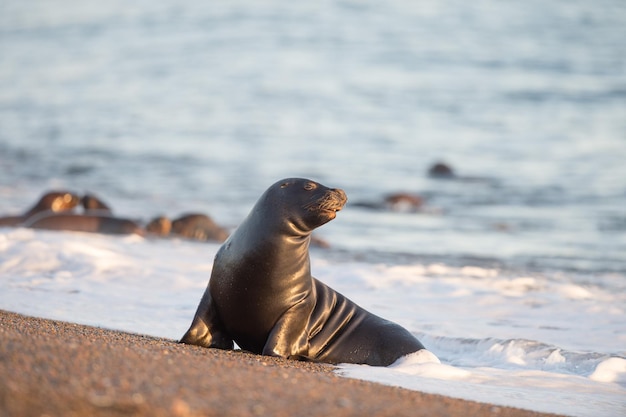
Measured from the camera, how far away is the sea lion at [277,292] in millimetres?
6543

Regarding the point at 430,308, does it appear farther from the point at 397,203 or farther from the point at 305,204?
the point at 397,203

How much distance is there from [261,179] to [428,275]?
9735mm

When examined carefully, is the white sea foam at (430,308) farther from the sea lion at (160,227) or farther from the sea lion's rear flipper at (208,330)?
the sea lion at (160,227)

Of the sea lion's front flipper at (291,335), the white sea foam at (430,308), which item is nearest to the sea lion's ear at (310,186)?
the sea lion's front flipper at (291,335)

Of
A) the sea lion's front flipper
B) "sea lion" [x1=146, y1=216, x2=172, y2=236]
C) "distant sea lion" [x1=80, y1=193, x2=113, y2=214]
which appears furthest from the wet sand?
"distant sea lion" [x1=80, y1=193, x2=113, y2=214]

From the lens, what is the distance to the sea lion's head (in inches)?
261

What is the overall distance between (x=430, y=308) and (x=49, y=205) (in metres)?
7.32

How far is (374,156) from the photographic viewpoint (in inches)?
948

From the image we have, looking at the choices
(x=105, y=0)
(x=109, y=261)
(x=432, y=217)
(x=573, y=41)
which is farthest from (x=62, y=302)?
(x=105, y=0)

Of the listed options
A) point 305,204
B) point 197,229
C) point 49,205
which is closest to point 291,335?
point 305,204

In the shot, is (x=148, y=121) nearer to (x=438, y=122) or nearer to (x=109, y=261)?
(x=438, y=122)

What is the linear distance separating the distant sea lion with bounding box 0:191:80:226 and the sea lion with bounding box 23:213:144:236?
1.61 ft

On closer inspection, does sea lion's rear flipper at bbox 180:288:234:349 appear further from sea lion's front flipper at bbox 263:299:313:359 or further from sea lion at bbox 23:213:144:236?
sea lion at bbox 23:213:144:236

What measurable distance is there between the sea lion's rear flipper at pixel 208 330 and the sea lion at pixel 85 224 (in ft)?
20.7
